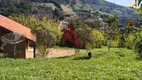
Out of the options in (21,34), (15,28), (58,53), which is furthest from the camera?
(58,53)

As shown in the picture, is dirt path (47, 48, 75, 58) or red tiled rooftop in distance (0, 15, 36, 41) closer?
red tiled rooftop in distance (0, 15, 36, 41)

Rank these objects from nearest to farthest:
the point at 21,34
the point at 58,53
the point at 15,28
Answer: the point at 21,34, the point at 15,28, the point at 58,53

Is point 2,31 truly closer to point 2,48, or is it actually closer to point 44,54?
point 2,48

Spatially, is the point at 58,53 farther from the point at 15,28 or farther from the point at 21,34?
the point at 21,34

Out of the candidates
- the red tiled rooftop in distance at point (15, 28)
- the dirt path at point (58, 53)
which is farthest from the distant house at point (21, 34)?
the dirt path at point (58, 53)

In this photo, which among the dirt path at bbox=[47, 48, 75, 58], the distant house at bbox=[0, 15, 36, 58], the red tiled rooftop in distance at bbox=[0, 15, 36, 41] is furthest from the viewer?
the dirt path at bbox=[47, 48, 75, 58]

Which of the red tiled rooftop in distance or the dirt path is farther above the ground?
the red tiled rooftop in distance

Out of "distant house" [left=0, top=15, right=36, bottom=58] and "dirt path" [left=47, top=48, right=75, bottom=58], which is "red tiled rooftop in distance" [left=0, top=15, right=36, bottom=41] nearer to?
"distant house" [left=0, top=15, right=36, bottom=58]

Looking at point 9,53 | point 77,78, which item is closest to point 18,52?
point 9,53

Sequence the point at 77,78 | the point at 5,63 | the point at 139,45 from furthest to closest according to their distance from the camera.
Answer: the point at 5,63, the point at 77,78, the point at 139,45

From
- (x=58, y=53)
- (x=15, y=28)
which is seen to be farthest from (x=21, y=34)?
(x=58, y=53)

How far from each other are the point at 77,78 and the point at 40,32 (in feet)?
73.7

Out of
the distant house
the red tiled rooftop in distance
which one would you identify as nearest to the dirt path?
the red tiled rooftop in distance

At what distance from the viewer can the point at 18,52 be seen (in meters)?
32.8
